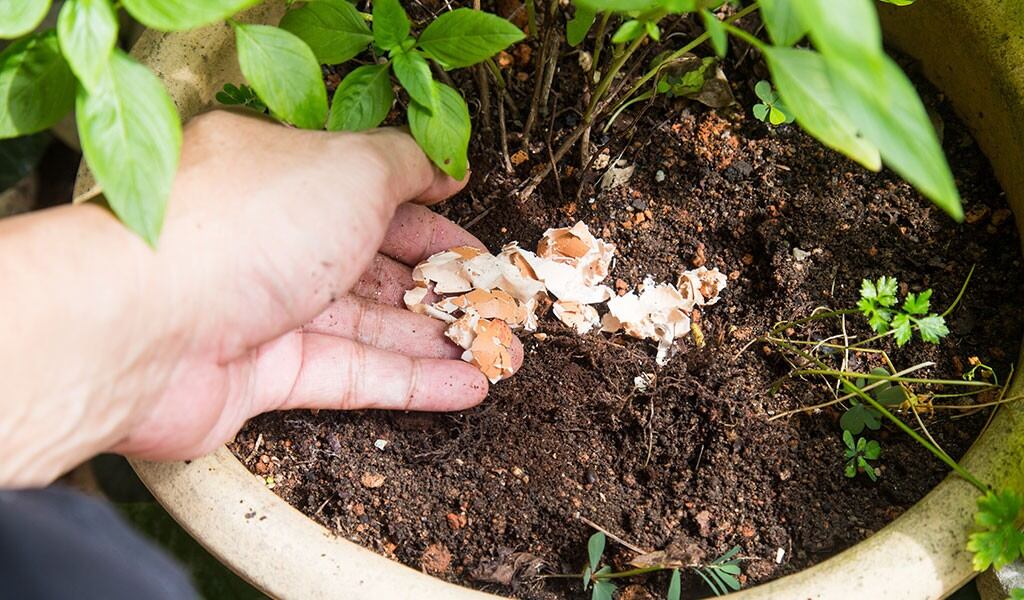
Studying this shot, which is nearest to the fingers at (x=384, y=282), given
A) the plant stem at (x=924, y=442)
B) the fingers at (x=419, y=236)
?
the fingers at (x=419, y=236)

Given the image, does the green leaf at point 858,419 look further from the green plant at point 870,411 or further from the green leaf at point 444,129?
the green leaf at point 444,129

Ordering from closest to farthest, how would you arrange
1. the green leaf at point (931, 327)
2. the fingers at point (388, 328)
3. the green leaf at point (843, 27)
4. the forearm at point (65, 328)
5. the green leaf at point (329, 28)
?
1. the green leaf at point (843, 27)
2. the forearm at point (65, 328)
3. the green leaf at point (329, 28)
4. the green leaf at point (931, 327)
5. the fingers at point (388, 328)

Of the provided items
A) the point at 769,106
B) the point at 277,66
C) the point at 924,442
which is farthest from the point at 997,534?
the point at 277,66

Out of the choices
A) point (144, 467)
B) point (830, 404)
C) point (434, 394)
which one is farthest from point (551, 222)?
point (144, 467)

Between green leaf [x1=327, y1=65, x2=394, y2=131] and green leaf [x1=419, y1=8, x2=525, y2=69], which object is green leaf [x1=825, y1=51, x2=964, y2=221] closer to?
green leaf [x1=419, y1=8, x2=525, y2=69]

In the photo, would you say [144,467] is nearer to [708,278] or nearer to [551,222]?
[551,222]

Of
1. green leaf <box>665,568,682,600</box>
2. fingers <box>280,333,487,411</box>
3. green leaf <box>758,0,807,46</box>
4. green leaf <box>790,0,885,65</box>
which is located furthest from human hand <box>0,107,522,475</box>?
green leaf <box>790,0,885,65</box>
